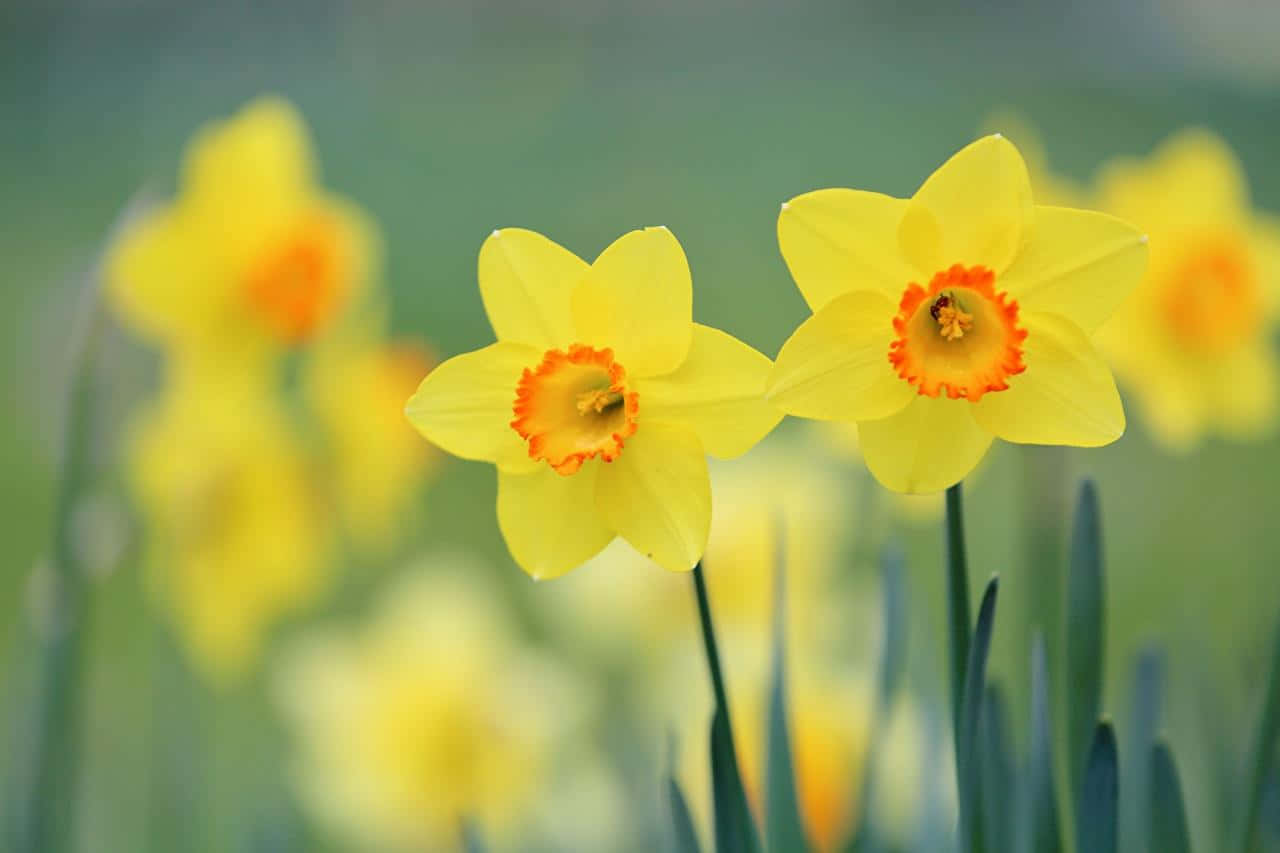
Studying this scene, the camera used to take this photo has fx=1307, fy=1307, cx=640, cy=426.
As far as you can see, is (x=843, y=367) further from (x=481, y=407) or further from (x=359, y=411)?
(x=359, y=411)

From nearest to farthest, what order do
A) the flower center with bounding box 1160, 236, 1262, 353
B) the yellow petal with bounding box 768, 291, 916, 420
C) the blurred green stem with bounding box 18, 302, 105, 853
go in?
1. the yellow petal with bounding box 768, 291, 916, 420
2. the blurred green stem with bounding box 18, 302, 105, 853
3. the flower center with bounding box 1160, 236, 1262, 353

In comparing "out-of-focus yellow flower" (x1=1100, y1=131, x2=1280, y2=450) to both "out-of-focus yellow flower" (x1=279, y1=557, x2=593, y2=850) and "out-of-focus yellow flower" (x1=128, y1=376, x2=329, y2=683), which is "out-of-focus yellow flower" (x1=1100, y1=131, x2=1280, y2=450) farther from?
"out-of-focus yellow flower" (x1=128, y1=376, x2=329, y2=683)

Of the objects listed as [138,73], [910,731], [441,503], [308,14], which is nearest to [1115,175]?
[910,731]

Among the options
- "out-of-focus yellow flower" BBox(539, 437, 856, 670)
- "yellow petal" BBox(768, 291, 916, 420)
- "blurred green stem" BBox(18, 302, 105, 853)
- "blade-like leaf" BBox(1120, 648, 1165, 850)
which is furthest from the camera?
"out-of-focus yellow flower" BBox(539, 437, 856, 670)

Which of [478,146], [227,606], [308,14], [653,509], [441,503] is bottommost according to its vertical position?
[653,509]

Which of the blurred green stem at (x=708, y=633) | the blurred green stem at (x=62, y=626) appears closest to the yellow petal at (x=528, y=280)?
the blurred green stem at (x=708, y=633)

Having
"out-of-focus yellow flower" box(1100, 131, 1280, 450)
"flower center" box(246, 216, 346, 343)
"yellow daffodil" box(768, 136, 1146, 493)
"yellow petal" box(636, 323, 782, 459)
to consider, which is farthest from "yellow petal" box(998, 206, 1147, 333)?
"flower center" box(246, 216, 346, 343)

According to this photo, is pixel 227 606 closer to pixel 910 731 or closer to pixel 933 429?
pixel 910 731
